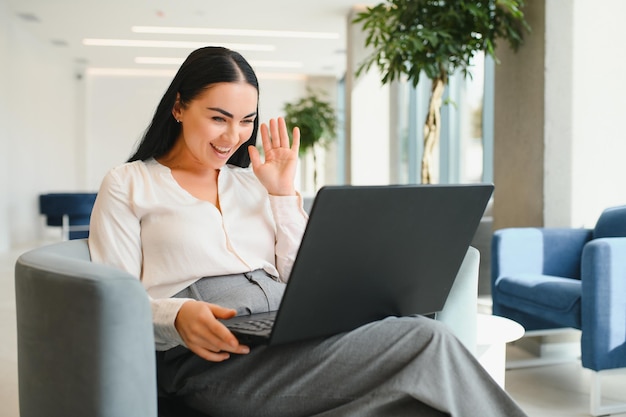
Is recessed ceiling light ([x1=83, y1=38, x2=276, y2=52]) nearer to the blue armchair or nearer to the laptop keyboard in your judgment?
the blue armchair

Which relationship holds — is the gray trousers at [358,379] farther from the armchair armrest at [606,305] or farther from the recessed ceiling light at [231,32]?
the recessed ceiling light at [231,32]

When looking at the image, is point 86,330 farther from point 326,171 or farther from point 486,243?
point 326,171

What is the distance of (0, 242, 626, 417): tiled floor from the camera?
2.61m

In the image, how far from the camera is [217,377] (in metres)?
1.30

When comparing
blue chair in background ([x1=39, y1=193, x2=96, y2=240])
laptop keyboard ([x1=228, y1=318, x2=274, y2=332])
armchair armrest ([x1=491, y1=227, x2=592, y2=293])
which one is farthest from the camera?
blue chair in background ([x1=39, y1=193, x2=96, y2=240])

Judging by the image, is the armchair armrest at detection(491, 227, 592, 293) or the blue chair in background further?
the blue chair in background

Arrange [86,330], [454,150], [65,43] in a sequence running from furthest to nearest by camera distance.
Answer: [65,43]
[454,150]
[86,330]

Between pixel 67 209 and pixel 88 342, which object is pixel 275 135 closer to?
pixel 88 342

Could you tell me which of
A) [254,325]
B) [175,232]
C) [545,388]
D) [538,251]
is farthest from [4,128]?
[254,325]

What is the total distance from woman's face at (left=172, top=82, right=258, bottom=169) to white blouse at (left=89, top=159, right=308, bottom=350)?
0.11 m

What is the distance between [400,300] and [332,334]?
0.15 meters

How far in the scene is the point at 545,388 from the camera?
289cm

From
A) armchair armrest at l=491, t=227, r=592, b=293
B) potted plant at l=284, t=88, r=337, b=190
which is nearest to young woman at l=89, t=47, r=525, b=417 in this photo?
armchair armrest at l=491, t=227, r=592, b=293

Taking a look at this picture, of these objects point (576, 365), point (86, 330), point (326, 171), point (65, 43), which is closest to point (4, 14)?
point (65, 43)
